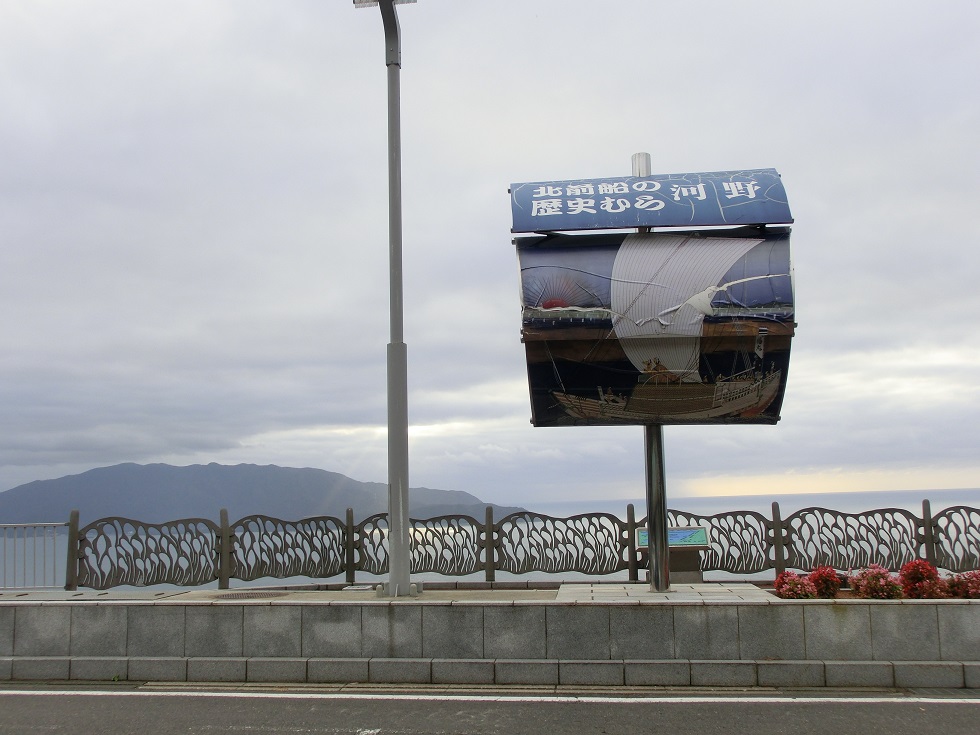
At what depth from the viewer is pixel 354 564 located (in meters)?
15.9

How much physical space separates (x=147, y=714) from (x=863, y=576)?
8.45 metres

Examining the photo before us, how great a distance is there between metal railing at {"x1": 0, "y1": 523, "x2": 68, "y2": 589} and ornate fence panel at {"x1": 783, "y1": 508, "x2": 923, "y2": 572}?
1391cm

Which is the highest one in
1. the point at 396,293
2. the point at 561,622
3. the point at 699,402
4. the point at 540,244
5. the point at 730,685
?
the point at 540,244

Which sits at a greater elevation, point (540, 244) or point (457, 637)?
point (540, 244)

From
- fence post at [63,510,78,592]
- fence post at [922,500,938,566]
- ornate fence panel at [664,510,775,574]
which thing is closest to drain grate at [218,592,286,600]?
fence post at [63,510,78,592]

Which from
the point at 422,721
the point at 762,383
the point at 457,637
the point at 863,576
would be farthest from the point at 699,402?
the point at 422,721

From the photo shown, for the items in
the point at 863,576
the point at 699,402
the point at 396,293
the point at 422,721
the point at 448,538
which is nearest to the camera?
the point at 422,721

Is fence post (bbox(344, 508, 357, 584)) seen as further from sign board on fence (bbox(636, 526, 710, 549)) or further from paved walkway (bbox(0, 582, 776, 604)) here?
sign board on fence (bbox(636, 526, 710, 549))

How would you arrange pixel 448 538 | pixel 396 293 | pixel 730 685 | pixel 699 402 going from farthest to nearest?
pixel 448 538 → pixel 699 402 → pixel 396 293 → pixel 730 685

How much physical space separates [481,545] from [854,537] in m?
7.30

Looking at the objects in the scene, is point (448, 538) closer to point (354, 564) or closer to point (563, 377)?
point (354, 564)

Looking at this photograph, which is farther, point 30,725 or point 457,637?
point 457,637

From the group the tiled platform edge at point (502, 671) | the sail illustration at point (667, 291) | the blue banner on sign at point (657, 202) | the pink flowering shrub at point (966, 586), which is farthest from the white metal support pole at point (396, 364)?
the pink flowering shrub at point (966, 586)

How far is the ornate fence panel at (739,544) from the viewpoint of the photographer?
1576 cm
